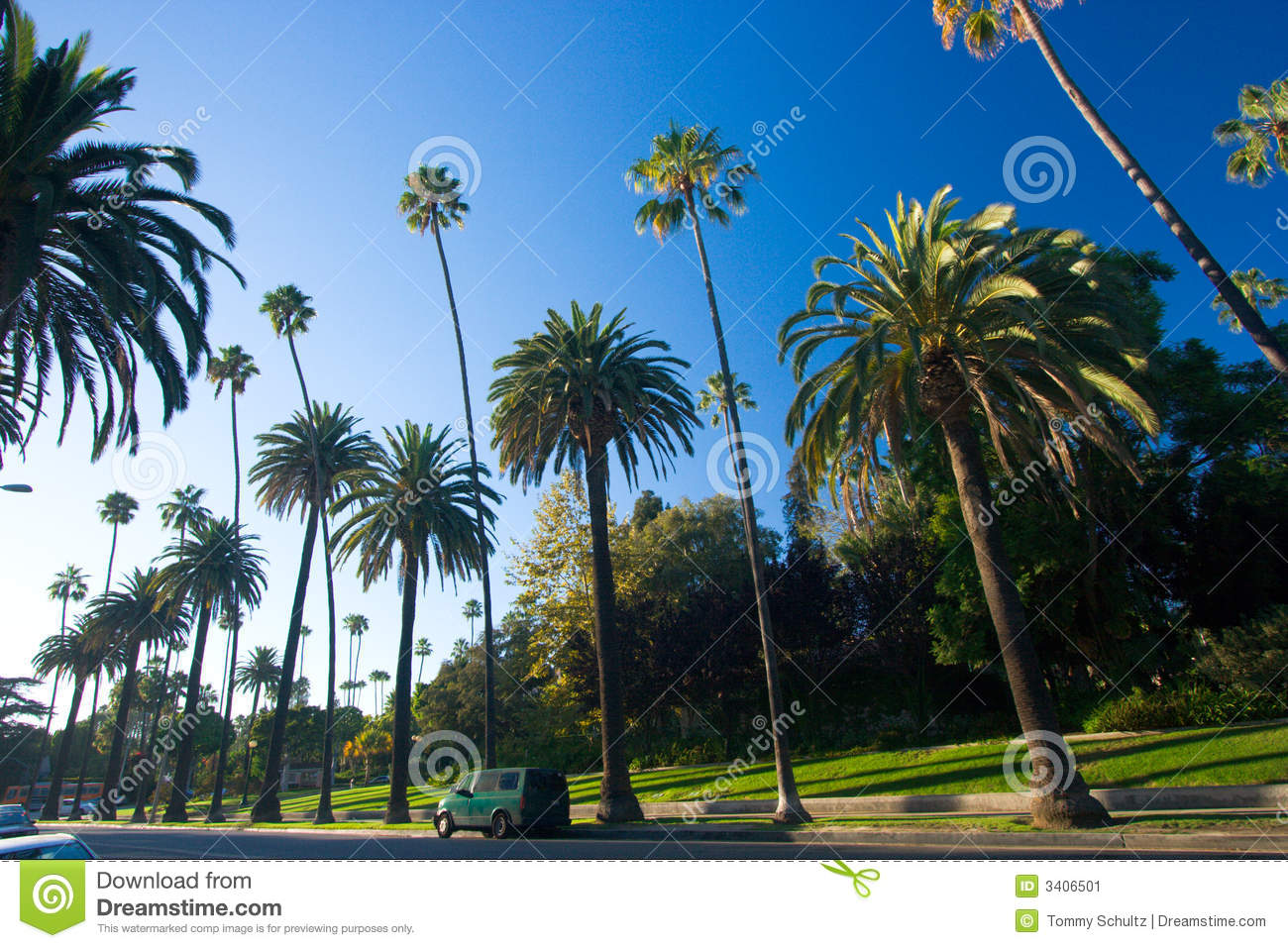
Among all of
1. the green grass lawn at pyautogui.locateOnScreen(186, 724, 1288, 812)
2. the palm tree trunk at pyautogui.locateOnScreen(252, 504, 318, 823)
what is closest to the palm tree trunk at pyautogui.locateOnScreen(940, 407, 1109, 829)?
the green grass lawn at pyautogui.locateOnScreen(186, 724, 1288, 812)

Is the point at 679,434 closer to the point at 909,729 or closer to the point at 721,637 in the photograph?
the point at 721,637

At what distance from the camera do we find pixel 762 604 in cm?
2072

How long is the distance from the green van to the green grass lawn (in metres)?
8.53

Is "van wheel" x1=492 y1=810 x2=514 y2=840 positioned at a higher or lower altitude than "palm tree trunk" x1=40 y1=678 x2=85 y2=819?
lower

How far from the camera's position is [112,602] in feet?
202

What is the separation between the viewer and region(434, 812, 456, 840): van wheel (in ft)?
69.2

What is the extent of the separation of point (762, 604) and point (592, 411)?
9.94 m

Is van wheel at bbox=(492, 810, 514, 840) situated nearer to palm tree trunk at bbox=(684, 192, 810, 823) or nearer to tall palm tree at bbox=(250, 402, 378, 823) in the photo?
palm tree trunk at bbox=(684, 192, 810, 823)

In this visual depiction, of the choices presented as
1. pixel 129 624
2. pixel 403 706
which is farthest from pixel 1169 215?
pixel 129 624

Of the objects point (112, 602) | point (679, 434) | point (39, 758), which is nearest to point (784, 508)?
point (679, 434)

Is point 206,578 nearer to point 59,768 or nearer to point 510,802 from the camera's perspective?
point 59,768

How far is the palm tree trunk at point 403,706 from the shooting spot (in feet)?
103

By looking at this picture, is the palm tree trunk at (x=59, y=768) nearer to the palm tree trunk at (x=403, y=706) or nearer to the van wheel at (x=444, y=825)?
the palm tree trunk at (x=403, y=706)

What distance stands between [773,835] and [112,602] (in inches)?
2659
